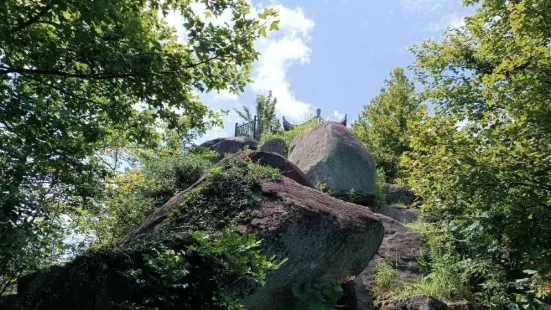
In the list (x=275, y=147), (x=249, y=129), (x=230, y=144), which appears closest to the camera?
(x=275, y=147)

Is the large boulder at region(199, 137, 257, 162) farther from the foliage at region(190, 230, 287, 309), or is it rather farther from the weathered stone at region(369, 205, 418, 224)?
the foliage at region(190, 230, 287, 309)

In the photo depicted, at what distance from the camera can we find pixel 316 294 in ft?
19.4

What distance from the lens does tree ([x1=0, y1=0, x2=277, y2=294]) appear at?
4.08m

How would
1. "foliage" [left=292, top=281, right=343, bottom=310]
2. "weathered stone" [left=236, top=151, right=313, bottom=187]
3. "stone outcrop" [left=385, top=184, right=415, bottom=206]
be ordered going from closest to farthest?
"foliage" [left=292, top=281, right=343, bottom=310], "weathered stone" [left=236, top=151, right=313, bottom=187], "stone outcrop" [left=385, top=184, right=415, bottom=206]

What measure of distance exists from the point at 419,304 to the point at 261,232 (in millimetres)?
3266

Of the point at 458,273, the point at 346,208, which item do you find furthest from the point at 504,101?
the point at 458,273

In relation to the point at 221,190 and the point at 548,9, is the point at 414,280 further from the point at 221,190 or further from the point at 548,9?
the point at 548,9

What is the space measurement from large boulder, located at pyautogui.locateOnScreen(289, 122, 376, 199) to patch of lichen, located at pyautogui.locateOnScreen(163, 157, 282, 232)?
550 centimetres

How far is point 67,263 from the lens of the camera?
399 centimetres

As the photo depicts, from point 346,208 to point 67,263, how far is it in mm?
4060

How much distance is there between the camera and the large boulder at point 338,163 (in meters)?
12.1

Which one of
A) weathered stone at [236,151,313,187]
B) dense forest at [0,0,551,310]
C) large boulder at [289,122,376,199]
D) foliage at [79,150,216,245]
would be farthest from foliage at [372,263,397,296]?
foliage at [79,150,216,245]

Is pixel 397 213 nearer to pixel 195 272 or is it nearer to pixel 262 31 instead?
pixel 262 31

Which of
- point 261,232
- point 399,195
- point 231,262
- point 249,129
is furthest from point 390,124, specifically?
point 231,262
